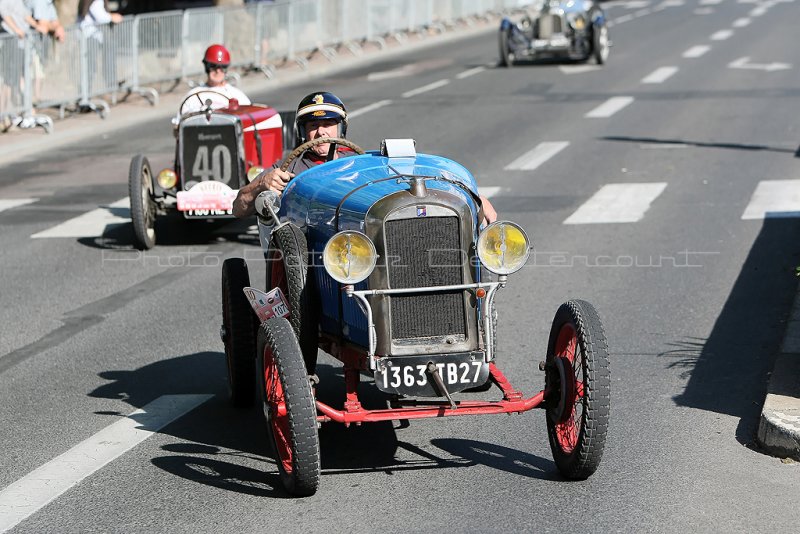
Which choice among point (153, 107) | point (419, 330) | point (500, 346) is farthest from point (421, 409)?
point (153, 107)

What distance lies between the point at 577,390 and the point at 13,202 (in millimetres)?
10832

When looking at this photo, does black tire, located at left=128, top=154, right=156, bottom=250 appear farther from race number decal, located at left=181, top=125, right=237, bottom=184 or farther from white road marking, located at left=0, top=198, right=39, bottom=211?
white road marking, located at left=0, top=198, right=39, bottom=211

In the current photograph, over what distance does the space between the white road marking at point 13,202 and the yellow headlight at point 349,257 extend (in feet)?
32.4

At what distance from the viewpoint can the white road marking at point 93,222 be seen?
13.6 m

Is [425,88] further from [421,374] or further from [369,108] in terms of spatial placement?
[421,374]

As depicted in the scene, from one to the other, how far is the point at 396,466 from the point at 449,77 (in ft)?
73.3

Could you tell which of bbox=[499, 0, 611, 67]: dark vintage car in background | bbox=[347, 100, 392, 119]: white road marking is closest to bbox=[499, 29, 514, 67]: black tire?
bbox=[499, 0, 611, 67]: dark vintage car in background

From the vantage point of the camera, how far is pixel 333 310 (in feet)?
22.2

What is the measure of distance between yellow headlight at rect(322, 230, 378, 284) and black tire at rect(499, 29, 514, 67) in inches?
949

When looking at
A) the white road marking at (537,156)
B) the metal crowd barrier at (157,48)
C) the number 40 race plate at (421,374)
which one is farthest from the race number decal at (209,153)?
the metal crowd barrier at (157,48)

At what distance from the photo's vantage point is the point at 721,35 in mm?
38438

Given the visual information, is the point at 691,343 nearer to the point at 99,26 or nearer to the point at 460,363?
the point at 460,363

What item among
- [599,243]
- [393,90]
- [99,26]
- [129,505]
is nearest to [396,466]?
[129,505]

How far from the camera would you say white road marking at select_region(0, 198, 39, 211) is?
15344mm
